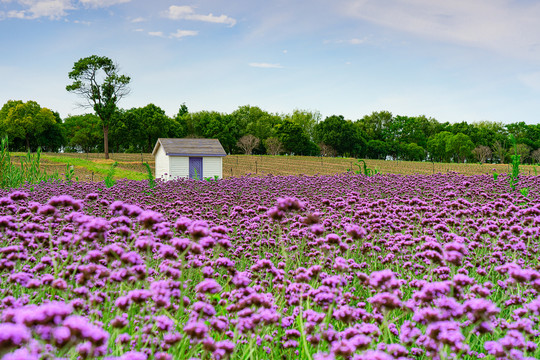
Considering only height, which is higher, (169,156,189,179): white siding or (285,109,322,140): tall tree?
(285,109,322,140): tall tree

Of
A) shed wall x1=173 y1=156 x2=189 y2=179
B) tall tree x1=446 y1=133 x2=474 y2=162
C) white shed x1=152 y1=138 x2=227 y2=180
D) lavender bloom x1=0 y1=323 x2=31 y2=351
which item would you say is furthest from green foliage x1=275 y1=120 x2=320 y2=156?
lavender bloom x1=0 y1=323 x2=31 y2=351

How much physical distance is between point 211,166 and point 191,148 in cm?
203

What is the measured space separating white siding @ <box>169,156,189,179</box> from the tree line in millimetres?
39264

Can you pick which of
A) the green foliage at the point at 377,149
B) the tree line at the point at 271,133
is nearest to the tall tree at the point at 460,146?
the tree line at the point at 271,133

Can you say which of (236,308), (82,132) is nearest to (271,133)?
(82,132)

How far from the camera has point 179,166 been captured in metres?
29.0

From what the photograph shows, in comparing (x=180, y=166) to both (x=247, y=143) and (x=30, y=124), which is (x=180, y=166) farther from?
(x=30, y=124)

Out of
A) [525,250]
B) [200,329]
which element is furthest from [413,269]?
[200,329]

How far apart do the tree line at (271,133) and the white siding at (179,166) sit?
39.3 meters

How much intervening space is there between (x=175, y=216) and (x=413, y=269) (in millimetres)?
4242

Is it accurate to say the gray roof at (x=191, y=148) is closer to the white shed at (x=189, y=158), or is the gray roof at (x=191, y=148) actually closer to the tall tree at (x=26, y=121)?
the white shed at (x=189, y=158)

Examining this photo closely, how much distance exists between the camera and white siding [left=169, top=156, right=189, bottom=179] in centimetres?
2891

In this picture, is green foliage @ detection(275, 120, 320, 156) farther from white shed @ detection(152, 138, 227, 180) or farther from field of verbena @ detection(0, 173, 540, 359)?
field of verbena @ detection(0, 173, 540, 359)

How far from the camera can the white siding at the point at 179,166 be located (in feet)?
94.8
